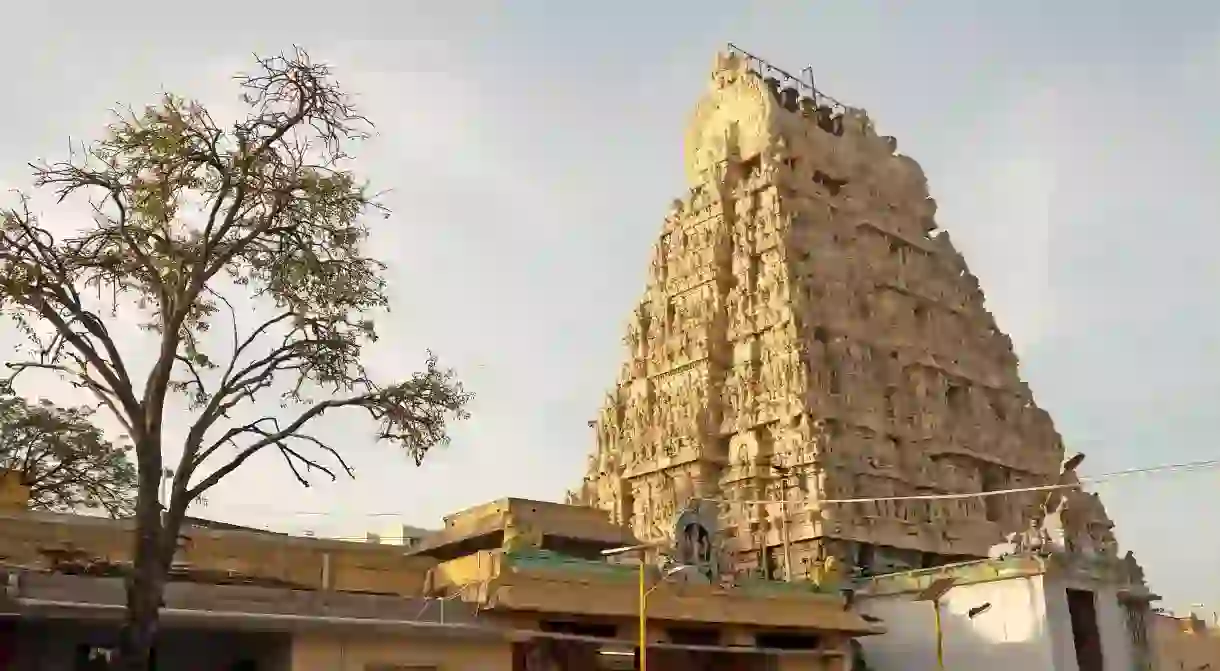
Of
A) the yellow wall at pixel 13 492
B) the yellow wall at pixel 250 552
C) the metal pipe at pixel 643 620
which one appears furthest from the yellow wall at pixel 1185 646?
the yellow wall at pixel 13 492

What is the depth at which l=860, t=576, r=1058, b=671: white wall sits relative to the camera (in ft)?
91.6

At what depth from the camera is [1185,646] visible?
4675 cm

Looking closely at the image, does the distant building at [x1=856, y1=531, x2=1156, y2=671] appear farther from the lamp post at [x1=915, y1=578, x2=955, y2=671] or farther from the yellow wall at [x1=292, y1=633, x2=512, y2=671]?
the yellow wall at [x1=292, y1=633, x2=512, y2=671]

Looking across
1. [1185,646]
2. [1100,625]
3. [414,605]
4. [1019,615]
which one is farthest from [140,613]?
[1185,646]

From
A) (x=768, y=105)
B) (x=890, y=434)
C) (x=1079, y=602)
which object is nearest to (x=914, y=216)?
(x=768, y=105)

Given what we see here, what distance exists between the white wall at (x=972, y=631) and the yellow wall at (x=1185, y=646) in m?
17.6

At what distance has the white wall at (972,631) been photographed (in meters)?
27.9

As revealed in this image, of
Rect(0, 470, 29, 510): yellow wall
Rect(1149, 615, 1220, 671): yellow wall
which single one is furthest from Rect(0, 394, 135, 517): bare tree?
Rect(1149, 615, 1220, 671): yellow wall

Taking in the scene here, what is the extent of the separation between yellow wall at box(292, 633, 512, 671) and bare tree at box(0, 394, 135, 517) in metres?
7.41

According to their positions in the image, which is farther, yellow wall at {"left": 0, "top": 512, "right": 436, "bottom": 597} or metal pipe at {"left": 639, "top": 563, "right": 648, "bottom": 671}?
metal pipe at {"left": 639, "top": 563, "right": 648, "bottom": 671}

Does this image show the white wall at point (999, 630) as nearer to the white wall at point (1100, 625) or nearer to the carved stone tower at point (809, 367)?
the white wall at point (1100, 625)

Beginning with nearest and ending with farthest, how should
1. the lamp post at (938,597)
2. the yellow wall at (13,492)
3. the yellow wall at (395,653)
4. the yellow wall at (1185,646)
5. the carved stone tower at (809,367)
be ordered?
the yellow wall at (395,653)
the yellow wall at (13,492)
the lamp post at (938,597)
the carved stone tower at (809,367)
the yellow wall at (1185,646)

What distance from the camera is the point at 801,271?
133 ft

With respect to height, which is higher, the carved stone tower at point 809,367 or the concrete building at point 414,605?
the carved stone tower at point 809,367
